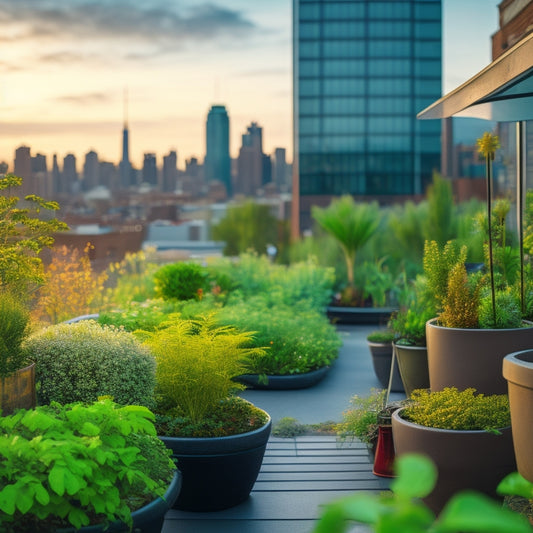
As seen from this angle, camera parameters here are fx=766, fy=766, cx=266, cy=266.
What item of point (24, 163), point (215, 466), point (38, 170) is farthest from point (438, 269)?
point (38, 170)

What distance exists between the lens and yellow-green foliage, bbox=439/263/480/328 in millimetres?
4754

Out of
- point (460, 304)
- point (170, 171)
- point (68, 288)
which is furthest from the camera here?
point (170, 171)

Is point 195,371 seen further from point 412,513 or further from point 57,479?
point 412,513

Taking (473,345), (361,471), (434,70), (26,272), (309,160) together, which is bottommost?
(361,471)

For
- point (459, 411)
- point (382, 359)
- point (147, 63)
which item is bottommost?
point (382, 359)

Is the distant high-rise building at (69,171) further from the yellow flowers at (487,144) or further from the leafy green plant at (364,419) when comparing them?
the leafy green plant at (364,419)

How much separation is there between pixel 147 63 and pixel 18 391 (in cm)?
4450

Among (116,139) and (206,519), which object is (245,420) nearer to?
(206,519)

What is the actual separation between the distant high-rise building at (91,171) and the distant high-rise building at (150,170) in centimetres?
482

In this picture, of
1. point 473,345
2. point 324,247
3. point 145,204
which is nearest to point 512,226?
point 324,247

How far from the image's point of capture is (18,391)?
3.66 metres

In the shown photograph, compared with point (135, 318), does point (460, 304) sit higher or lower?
higher

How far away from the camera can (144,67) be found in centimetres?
4703

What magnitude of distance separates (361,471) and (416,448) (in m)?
1.02
